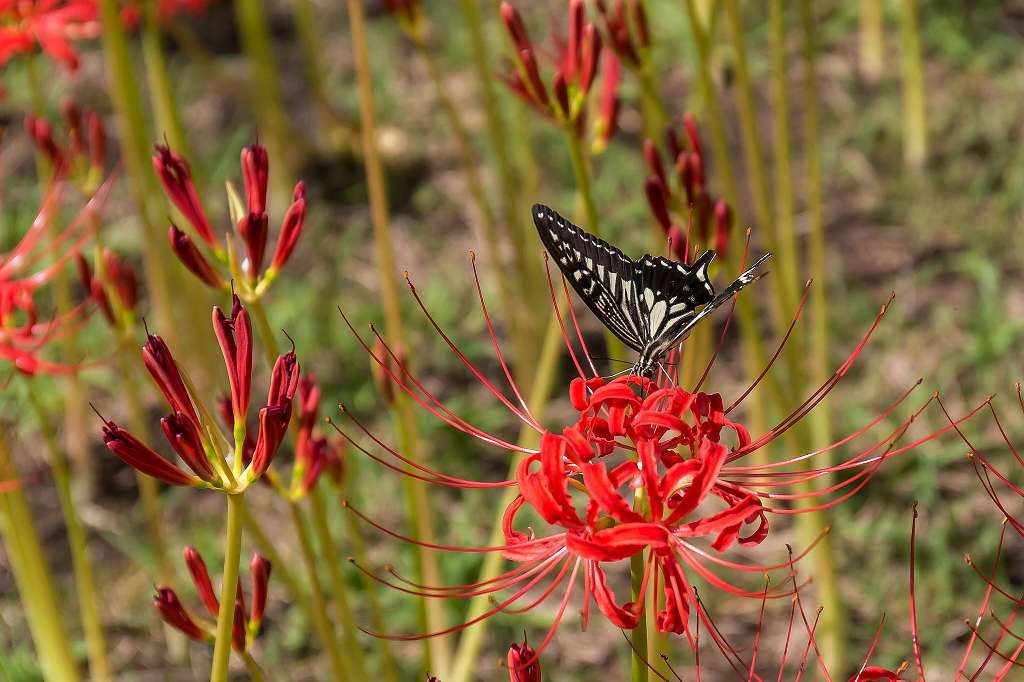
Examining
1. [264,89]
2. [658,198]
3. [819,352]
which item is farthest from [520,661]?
[264,89]

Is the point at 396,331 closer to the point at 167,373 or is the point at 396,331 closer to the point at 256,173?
the point at 256,173

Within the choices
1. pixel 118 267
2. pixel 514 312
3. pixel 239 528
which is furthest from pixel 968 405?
pixel 239 528

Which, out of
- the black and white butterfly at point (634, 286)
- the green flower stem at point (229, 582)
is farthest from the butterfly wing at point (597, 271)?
the green flower stem at point (229, 582)

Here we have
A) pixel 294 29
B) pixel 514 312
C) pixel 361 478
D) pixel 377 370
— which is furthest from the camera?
pixel 294 29

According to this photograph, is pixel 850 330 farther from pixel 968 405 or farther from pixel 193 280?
pixel 193 280

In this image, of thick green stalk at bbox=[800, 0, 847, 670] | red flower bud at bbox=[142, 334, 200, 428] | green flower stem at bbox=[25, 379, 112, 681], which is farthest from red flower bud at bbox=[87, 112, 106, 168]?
thick green stalk at bbox=[800, 0, 847, 670]
